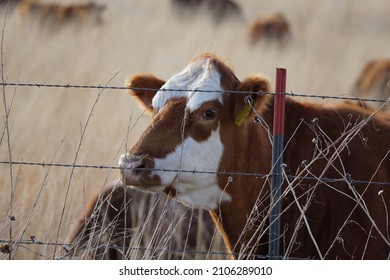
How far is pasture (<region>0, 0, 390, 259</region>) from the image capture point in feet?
25.4

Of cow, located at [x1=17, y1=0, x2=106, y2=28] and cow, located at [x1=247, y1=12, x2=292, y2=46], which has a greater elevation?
cow, located at [x1=17, y1=0, x2=106, y2=28]

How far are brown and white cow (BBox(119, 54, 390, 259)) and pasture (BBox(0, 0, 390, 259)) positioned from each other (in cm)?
32

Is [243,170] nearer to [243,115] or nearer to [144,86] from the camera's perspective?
[243,115]

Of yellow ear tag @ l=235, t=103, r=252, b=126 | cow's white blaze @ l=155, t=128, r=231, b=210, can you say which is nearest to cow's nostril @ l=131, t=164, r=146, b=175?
cow's white blaze @ l=155, t=128, r=231, b=210

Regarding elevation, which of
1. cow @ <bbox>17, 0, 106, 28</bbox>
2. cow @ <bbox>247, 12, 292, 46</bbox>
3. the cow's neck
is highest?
cow @ <bbox>17, 0, 106, 28</bbox>

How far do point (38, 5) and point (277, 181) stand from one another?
70.8 feet

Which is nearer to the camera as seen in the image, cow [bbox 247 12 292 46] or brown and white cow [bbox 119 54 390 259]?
brown and white cow [bbox 119 54 390 259]

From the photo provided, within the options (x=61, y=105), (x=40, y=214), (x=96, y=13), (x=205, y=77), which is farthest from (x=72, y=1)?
(x=205, y=77)

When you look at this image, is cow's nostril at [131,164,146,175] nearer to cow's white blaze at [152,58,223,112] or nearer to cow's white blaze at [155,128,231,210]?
cow's white blaze at [155,128,231,210]

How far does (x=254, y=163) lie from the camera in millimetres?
5992

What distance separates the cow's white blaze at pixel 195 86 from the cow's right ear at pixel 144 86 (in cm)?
42

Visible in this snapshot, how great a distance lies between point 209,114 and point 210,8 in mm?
21643

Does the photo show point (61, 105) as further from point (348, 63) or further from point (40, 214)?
point (348, 63)
